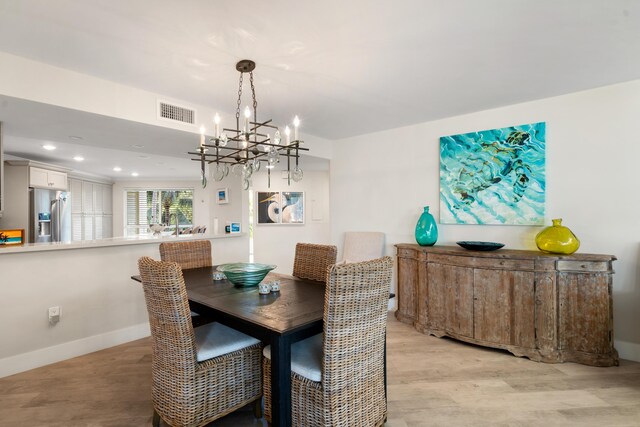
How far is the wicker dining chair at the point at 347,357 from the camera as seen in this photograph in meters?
1.43

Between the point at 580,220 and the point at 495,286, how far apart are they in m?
1.01

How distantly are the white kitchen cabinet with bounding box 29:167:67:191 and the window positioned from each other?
2437 mm

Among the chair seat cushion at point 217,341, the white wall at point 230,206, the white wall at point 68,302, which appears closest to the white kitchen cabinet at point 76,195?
the white wall at point 230,206

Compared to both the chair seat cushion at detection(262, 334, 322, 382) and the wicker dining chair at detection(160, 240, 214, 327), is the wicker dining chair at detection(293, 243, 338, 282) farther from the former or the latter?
the wicker dining chair at detection(160, 240, 214, 327)

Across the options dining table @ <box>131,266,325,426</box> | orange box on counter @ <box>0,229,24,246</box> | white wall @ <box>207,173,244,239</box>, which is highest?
white wall @ <box>207,173,244,239</box>

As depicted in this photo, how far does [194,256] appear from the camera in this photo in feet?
9.54

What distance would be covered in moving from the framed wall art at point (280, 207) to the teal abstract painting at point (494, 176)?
3.20m

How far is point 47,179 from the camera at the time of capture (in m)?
5.36

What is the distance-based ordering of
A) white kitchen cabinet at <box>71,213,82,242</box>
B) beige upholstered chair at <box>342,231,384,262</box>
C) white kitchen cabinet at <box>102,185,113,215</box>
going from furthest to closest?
white kitchen cabinet at <box>102,185,113,215</box>
white kitchen cabinet at <box>71,213,82,242</box>
beige upholstered chair at <box>342,231,384,262</box>

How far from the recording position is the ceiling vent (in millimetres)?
2805

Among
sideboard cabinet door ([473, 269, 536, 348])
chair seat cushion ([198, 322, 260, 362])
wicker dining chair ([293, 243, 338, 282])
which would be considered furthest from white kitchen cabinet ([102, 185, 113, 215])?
sideboard cabinet door ([473, 269, 536, 348])

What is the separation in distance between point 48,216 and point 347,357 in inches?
242

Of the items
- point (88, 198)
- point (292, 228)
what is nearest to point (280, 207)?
point (292, 228)

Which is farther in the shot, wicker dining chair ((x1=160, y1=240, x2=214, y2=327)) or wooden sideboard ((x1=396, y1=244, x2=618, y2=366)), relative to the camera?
wicker dining chair ((x1=160, y1=240, x2=214, y2=327))
